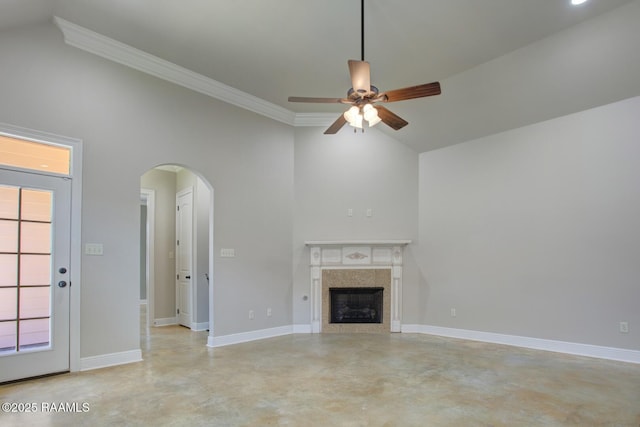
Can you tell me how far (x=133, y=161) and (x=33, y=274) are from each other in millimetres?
1474

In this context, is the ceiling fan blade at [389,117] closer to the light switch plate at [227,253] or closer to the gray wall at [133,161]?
the gray wall at [133,161]

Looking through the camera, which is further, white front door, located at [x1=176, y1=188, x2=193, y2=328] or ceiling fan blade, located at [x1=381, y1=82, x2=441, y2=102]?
white front door, located at [x1=176, y1=188, x2=193, y2=328]

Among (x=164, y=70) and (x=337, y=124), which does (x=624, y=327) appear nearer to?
(x=337, y=124)

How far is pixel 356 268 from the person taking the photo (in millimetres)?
5887

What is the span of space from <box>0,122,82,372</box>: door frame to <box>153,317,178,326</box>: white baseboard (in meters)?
2.76

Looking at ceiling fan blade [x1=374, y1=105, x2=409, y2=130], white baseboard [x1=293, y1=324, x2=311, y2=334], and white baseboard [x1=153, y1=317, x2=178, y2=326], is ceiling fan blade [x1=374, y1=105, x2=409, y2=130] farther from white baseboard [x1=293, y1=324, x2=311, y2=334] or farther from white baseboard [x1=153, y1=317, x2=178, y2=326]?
white baseboard [x1=153, y1=317, x2=178, y2=326]

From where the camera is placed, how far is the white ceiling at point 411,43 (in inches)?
133

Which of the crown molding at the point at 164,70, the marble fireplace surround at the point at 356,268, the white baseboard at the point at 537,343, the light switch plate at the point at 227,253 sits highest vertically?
the crown molding at the point at 164,70

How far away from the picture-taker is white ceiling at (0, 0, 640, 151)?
3377 mm

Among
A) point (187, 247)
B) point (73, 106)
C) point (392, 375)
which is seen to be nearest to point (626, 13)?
point (392, 375)

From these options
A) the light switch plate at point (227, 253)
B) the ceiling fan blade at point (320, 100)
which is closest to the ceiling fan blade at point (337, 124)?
the ceiling fan blade at point (320, 100)

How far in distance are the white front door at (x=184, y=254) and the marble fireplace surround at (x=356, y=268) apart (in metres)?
2.11

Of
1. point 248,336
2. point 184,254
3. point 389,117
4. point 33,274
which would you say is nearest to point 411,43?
point 389,117

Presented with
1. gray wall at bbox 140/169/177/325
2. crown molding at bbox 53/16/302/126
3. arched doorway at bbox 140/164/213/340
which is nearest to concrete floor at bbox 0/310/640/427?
arched doorway at bbox 140/164/213/340
